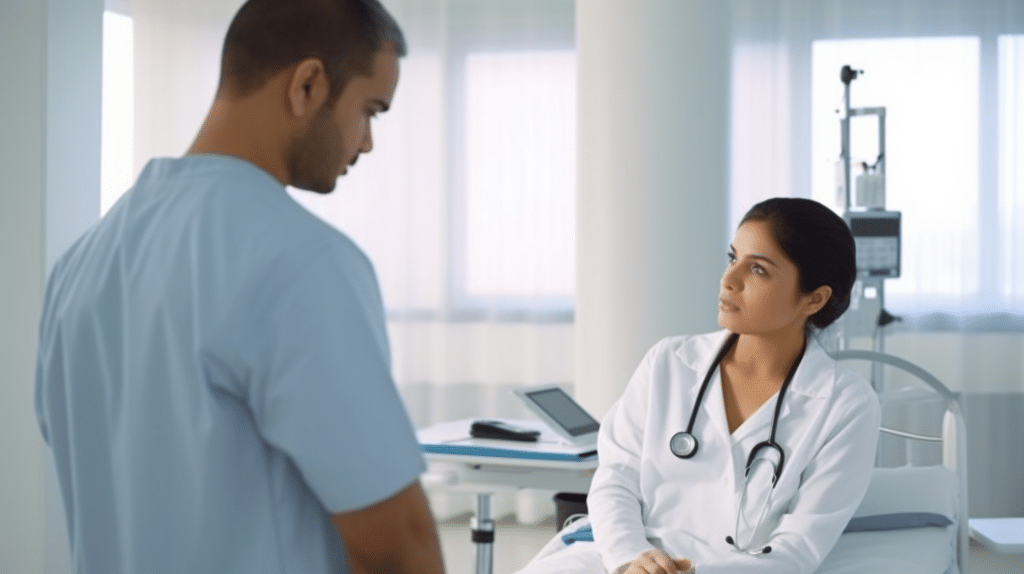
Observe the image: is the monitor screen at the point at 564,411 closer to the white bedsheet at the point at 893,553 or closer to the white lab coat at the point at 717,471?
the white lab coat at the point at 717,471

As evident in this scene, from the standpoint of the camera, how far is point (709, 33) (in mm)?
3818

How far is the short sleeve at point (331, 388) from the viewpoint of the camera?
881 millimetres

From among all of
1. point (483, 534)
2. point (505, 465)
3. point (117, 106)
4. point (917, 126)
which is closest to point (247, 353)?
point (505, 465)

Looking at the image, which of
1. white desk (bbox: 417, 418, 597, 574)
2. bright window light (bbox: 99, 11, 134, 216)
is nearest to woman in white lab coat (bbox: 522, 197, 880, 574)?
white desk (bbox: 417, 418, 597, 574)

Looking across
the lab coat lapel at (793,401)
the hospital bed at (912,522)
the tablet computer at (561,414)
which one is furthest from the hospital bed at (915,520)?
the tablet computer at (561,414)

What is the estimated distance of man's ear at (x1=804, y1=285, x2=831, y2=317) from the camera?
7.45 ft

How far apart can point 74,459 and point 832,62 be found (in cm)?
438

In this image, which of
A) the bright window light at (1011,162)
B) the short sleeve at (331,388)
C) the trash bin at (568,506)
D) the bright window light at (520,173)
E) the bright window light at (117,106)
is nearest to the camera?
the short sleeve at (331,388)

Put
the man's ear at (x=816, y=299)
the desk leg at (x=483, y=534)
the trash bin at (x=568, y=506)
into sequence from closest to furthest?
the man's ear at (x=816, y=299) < the desk leg at (x=483, y=534) < the trash bin at (x=568, y=506)

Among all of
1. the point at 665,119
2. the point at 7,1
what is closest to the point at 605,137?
the point at 665,119

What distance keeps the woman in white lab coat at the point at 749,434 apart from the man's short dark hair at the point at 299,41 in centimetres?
123

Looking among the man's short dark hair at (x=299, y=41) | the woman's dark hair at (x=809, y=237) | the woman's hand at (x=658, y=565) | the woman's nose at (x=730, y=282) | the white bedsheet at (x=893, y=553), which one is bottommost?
the white bedsheet at (x=893, y=553)

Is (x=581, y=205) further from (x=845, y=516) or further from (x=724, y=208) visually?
(x=845, y=516)

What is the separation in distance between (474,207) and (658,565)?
10.6ft
